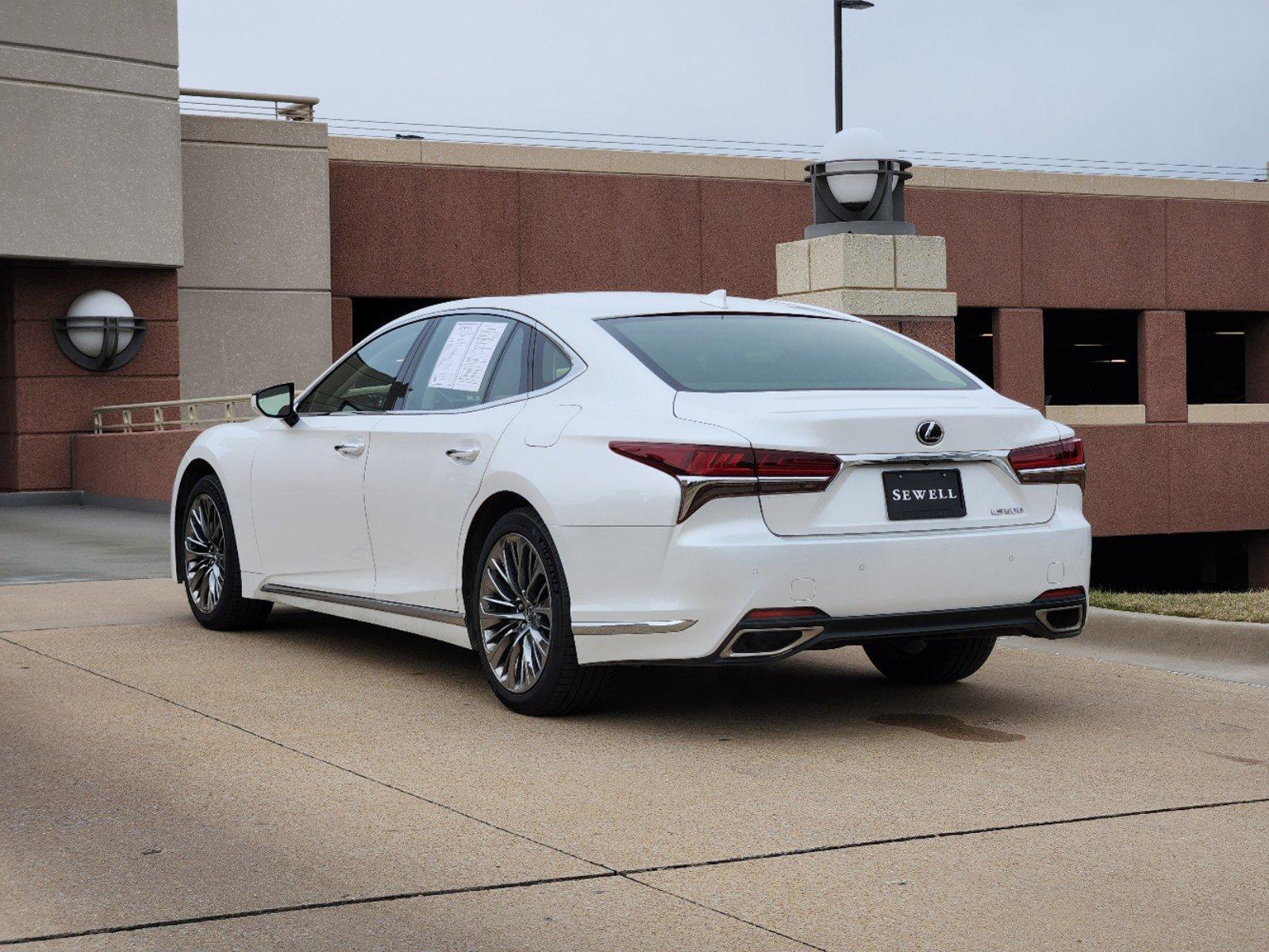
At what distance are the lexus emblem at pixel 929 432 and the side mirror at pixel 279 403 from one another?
3.44 metres

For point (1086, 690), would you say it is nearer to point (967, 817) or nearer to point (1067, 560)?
point (1067, 560)

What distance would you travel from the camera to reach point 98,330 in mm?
23250

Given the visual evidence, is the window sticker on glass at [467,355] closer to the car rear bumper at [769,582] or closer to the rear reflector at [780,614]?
the car rear bumper at [769,582]

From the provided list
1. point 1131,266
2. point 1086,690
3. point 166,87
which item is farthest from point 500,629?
point 1131,266

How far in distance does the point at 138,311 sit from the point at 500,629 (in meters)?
18.5

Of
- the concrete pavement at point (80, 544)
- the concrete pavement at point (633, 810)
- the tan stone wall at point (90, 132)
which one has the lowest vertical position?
the concrete pavement at point (633, 810)

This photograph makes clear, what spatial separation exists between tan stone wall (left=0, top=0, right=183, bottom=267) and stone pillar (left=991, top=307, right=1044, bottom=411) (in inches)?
536

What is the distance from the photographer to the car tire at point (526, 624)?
6.27 metres

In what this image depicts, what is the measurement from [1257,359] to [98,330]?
2088 centimetres

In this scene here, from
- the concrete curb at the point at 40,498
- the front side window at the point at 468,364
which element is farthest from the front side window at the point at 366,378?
the concrete curb at the point at 40,498

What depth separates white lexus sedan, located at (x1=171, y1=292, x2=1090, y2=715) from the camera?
5867 mm

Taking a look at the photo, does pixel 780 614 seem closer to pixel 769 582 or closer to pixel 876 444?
pixel 769 582

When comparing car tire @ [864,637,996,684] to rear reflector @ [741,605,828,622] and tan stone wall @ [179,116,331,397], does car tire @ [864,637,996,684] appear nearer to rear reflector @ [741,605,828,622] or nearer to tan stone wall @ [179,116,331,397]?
rear reflector @ [741,605,828,622]

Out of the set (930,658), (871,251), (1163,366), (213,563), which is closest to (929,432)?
(930,658)
